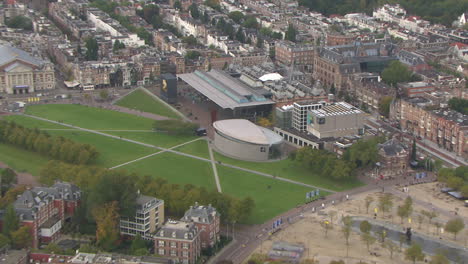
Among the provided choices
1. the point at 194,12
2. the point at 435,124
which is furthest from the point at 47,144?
the point at 194,12

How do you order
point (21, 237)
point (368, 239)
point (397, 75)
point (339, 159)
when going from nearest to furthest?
point (21, 237)
point (368, 239)
point (339, 159)
point (397, 75)

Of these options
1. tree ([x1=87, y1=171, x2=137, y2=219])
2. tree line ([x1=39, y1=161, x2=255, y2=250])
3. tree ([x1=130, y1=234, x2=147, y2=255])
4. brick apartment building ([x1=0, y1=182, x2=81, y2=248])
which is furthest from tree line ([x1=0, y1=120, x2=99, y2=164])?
tree ([x1=130, y1=234, x2=147, y2=255])

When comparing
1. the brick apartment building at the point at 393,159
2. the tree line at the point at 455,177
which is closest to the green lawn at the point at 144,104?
the brick apartment building at the point at 393,159

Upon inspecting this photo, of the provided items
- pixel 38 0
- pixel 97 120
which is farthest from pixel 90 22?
pixel 97 120

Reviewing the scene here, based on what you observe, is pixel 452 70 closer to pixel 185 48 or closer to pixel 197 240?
pixel 185 48

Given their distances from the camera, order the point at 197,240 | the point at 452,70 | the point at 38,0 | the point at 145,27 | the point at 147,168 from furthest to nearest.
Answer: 1. the point at 38,0
2. the point at 145,27
3. the point at 452,70
4. the point at 147,168
5. the point at 197,240

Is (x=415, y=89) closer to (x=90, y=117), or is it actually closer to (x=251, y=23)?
(x=90, y=117)
